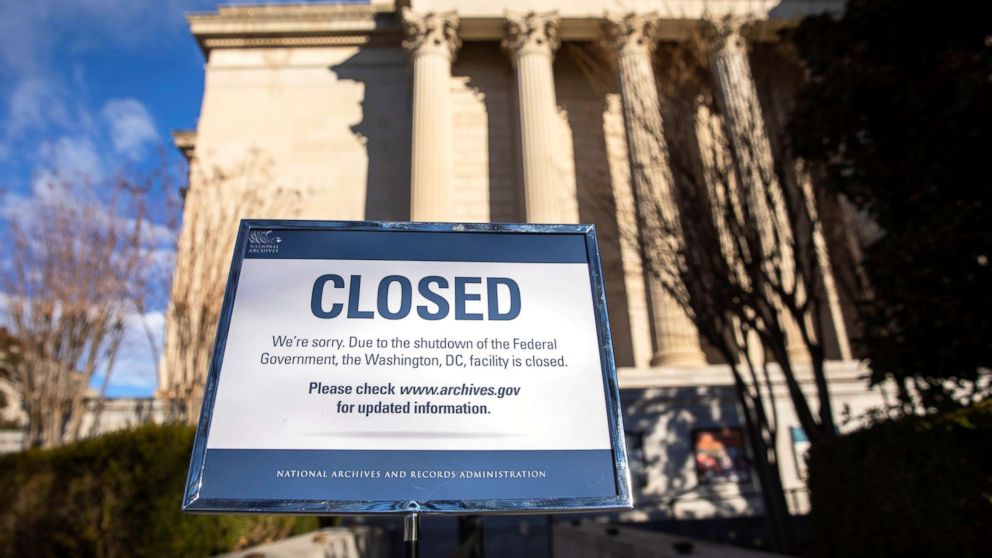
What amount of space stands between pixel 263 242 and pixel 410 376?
2.52 feet

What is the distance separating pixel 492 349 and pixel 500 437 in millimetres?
301

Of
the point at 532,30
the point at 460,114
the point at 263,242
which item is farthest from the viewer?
the point at 460,114

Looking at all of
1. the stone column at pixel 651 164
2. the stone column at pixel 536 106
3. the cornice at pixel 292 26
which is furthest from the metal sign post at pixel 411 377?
the cornice at pixel 292 26

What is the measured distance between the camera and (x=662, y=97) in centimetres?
1002

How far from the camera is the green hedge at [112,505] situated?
5.86m

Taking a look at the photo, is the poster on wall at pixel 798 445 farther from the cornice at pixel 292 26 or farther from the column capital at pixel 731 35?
the cornice at pixel 292 26

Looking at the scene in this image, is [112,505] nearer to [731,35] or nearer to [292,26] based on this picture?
[731,35]

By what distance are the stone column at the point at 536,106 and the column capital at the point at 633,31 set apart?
225 cm

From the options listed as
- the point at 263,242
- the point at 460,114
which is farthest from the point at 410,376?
the point at 460,114

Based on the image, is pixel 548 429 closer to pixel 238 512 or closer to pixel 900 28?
pixel 238 512

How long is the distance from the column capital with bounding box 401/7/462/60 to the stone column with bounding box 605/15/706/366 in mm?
5986

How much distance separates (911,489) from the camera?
4793 millimetres

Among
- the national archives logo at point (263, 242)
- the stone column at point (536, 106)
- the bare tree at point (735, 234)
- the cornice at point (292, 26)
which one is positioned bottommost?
the national archives logo at point (263, 242)

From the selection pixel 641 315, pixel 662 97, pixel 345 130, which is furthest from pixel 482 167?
pixel 662 97
